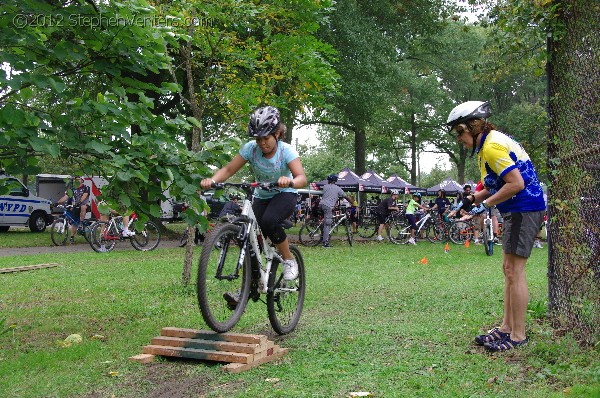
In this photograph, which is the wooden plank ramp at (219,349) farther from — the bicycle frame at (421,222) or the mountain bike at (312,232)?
the bicycle frame at (421,222)

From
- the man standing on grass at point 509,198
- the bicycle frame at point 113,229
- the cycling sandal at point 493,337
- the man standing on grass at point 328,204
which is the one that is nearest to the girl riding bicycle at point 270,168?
the man standing on grass at point 509,198

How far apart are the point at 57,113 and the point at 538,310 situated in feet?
17.0

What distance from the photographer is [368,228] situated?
26531 millimetres

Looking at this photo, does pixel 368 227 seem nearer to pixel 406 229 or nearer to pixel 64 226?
pixel 406 229

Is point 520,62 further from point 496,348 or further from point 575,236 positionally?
point 496,348

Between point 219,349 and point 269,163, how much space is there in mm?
1793

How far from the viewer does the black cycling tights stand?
594 centimetres

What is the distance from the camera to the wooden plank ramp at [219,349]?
512cm

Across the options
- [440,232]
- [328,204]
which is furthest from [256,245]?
[440,232]

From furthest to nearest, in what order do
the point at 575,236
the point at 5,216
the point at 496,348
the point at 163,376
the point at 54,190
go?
the point at 54,190 → the point at 5,216 → the point at 575,236 → the point at 496,348 → the point at 163,376

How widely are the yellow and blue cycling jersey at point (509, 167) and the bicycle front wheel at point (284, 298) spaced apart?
2.19 m

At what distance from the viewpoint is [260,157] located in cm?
608

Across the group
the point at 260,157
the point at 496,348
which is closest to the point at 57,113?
the point at 260,157

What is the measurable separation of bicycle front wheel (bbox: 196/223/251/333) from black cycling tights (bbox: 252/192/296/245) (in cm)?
38
